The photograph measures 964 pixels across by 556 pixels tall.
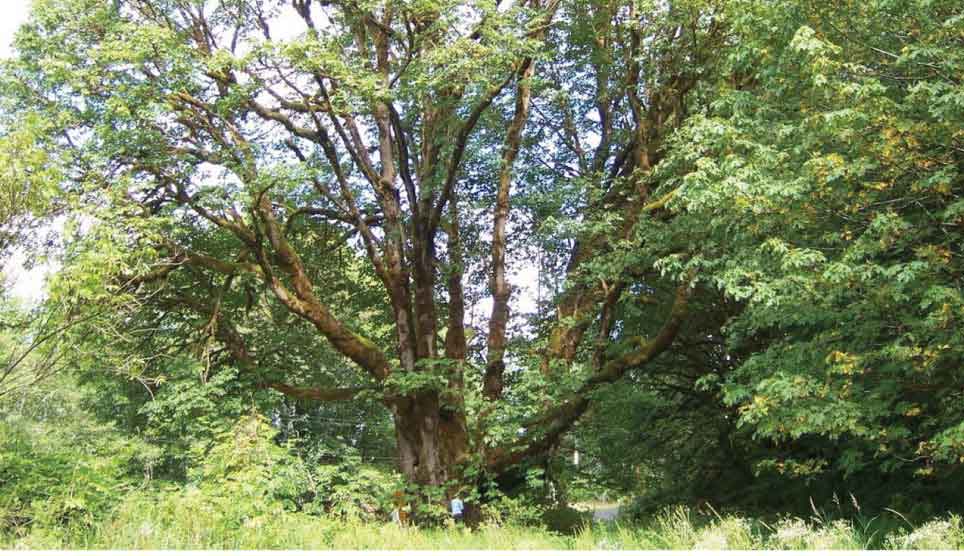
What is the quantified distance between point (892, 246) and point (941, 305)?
0.99 meters

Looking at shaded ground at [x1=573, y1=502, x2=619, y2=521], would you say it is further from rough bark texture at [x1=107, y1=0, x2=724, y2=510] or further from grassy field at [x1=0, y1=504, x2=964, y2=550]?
grassy field at [x1=0, y1=504, x2=964, y2=550]

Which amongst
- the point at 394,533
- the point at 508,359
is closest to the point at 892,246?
the point at 394,533

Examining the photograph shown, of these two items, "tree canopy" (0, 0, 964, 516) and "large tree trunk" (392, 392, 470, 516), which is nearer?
"tree canopy" (0, 0, 964, 516)

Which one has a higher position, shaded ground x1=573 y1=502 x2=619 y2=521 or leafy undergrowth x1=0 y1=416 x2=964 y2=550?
leafy undergrowth x1=0 y1=416 x2=964 y2=550

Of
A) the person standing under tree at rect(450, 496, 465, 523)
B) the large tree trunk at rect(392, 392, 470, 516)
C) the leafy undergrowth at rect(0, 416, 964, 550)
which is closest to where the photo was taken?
the leafy undergrowth at rect(0, 416, 964, 550)

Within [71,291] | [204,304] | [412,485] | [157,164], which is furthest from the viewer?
[204,304]

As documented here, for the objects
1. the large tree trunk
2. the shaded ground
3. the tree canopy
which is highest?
the tree canopy

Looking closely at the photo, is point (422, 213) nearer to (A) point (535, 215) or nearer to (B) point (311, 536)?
(A) point (535, 215)

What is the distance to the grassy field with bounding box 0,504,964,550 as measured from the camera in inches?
229

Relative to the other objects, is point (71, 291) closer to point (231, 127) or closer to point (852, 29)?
point (231, 127)

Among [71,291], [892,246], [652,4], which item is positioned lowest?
[892,246]

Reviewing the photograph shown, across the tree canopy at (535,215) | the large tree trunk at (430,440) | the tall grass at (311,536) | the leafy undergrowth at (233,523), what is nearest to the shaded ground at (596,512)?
the tree canopy at (535,215)

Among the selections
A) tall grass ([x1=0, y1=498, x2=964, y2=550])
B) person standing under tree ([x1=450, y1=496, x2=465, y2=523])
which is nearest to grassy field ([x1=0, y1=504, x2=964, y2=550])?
tall grass ([x1=0, y1=498, x2=964, y2=550])

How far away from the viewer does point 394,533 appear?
7.68 m
